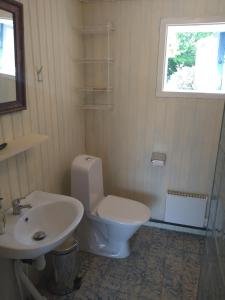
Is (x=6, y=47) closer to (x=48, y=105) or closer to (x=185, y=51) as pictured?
(x=48, y=105)

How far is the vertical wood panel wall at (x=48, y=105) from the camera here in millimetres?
1611

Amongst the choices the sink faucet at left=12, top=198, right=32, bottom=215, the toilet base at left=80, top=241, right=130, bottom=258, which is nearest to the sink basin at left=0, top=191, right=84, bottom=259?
the sink faucet at left=12, top=198, right=32, bottom=215

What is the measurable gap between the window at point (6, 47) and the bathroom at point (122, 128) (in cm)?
12

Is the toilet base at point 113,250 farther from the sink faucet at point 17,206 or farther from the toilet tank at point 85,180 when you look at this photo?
the sink faucet at point 17,206

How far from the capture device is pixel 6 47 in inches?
56.5

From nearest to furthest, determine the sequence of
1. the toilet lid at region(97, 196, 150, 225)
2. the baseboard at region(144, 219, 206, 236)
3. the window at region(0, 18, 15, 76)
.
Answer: the window at region(0, 18, 15, 76) → the toilet lid at region(97, 196, 150, 225) → the baseboard at region(144, 219, 206, 236)

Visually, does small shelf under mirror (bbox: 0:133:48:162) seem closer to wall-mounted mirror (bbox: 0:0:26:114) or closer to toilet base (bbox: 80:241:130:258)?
wall-mounted mirror (bbox: 0:0:26:114)

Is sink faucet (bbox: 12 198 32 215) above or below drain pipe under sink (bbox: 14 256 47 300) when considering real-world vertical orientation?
above

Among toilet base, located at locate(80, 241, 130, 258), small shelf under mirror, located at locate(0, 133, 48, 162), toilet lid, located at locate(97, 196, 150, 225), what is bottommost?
toilet base, located at locate(80, 241, 130, 258)

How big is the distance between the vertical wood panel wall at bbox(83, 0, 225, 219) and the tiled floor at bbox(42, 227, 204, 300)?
0.37 m

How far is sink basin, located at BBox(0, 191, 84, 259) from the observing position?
126cm

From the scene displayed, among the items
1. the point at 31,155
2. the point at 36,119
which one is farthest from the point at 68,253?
the point at 36,119

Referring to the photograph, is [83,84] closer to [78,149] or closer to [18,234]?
[78,149]

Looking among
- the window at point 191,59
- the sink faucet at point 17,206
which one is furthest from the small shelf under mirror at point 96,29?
the sink faucet at point 17,206
